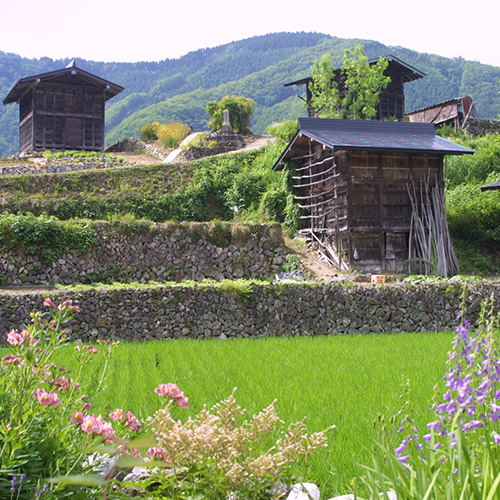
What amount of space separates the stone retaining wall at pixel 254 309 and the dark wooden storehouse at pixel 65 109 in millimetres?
24171

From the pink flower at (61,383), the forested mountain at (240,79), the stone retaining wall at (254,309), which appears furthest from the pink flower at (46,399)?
the forested mountain at (240,79)

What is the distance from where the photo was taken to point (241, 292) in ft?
44.9

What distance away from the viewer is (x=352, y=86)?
3375 centimetres

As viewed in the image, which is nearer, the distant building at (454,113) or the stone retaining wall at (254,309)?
the stone retaining wall at (254,309)

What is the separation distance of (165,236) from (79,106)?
62.0ft

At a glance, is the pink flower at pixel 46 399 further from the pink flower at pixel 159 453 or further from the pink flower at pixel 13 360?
the pink flower at pixel 159 453

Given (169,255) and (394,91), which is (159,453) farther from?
(394,91)

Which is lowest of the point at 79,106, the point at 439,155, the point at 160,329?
the point at 160,329

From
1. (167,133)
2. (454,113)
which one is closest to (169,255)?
(167,133)

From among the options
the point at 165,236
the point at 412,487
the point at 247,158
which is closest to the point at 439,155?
the point at 165,236

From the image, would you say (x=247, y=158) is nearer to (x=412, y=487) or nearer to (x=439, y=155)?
(x=439, y=155)

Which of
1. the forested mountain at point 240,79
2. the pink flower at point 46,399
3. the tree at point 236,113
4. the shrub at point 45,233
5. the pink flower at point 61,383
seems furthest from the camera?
→ the forested mountain at point 240,79

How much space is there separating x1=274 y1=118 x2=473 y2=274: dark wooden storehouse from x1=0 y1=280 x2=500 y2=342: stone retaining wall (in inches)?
195

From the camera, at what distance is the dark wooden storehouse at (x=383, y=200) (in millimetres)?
19875
